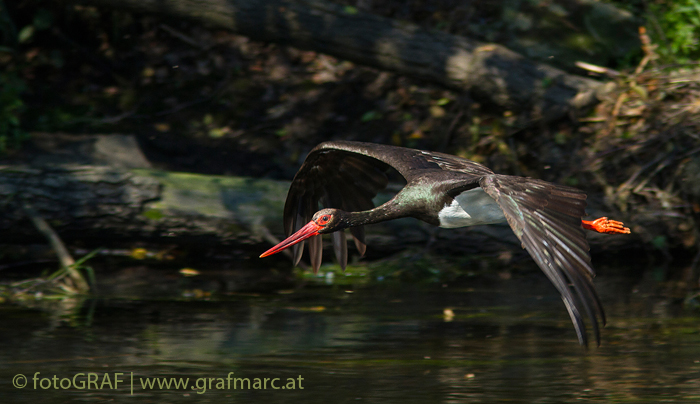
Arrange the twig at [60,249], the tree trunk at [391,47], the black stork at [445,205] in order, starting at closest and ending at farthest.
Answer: the black stork at [445,205] < the twig at [60,249] < the tree trunk at [391,47]

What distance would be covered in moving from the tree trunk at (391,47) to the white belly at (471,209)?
3638 millimetres

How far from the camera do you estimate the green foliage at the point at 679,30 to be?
8477 mm

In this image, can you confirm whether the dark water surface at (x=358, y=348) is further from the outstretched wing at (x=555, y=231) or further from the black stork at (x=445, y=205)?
the outstretched wing at (x=555, y=231)

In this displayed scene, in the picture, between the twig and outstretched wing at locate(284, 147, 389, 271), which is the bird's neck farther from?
the twig

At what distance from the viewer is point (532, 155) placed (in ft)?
26.6

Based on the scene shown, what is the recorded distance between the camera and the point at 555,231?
353cm

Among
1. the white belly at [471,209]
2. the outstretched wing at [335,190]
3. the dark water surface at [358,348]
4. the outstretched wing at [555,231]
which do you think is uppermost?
the outstretched wing at [335,190]

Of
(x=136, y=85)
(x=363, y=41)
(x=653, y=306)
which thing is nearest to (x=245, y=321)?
(x=653, y=306)

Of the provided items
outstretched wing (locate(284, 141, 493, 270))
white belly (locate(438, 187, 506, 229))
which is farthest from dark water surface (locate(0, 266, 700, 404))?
white belly (locate(438, 187, 506, 229))

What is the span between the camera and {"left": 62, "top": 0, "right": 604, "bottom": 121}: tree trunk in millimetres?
8094

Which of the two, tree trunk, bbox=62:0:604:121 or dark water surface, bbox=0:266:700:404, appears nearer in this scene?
dark water surface, bbox=0:266:700:404

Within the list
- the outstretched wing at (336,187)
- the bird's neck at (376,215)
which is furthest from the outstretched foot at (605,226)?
the bird's neck at (376,215)

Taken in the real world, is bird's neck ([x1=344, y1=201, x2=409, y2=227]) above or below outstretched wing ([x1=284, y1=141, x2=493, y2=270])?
below

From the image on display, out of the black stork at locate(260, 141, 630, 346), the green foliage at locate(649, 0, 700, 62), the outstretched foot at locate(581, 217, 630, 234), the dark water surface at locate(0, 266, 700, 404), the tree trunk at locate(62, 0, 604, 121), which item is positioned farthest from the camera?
the green foliage at locate(649, 0, 700, 62)
